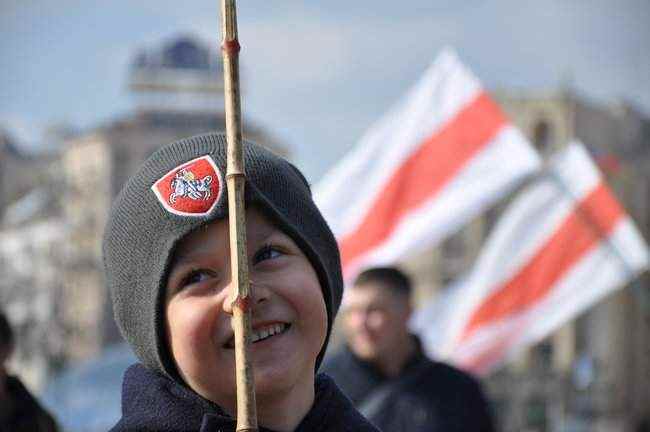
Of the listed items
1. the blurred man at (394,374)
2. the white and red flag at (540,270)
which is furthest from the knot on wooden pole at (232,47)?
the white and red flag at (540,270)

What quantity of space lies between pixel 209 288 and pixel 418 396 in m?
5.24

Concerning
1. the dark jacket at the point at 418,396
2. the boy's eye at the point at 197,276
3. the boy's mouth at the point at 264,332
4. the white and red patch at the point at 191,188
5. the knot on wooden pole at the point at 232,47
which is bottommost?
the dark jacket at the point at 418,396

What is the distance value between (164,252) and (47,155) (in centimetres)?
9282

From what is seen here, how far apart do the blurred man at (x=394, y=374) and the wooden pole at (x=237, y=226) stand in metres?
5.14

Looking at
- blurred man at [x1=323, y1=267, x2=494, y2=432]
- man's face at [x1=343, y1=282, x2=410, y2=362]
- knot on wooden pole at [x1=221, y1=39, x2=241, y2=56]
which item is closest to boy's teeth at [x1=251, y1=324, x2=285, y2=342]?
knot on wooden pole at [x1=221, y1=39, x2=241, y2=56]

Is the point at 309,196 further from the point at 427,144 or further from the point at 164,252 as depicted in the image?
the point at 427,144

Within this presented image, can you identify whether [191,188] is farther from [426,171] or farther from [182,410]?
[426,171]

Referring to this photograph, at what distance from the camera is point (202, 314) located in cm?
293

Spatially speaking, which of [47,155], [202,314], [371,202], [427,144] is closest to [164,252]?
[202,314]

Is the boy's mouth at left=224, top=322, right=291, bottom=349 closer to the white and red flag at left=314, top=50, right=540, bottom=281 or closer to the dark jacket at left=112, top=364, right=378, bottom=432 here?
the dark jacket at left=112, top=364, right=378, bottom=432

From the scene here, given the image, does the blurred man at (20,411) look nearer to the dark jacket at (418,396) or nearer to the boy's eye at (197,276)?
the boy's eye at (197,276)

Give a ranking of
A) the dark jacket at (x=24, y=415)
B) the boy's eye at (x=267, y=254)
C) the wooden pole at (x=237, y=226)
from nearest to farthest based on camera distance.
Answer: the wooden pole at (x=237, y=226) → the boy's eye at (x=267, y=254) → the dark jacket at (x=24, y=415)

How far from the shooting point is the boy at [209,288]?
2938 mm

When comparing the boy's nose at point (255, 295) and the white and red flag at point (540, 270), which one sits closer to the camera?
the boy's nose at point (255, 295)
